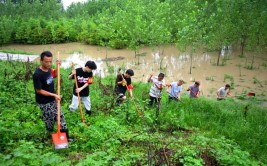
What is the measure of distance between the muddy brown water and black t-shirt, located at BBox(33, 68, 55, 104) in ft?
31.0

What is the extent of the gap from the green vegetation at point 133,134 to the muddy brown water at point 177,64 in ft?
18.8

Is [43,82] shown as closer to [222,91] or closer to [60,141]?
[60,141]

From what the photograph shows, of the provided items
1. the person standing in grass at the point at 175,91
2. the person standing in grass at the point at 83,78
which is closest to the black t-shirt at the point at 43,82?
the person standing in grass at the point at 83,78

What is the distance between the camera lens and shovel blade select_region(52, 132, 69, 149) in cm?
426

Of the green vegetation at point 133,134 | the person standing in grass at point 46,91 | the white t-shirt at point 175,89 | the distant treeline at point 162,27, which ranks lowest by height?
the green vegetation at point 133,134

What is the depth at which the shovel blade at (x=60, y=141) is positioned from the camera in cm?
426

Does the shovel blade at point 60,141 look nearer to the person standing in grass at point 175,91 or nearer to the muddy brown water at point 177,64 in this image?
the person standing in grass at point 175,91

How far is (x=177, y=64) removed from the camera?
1964 cm

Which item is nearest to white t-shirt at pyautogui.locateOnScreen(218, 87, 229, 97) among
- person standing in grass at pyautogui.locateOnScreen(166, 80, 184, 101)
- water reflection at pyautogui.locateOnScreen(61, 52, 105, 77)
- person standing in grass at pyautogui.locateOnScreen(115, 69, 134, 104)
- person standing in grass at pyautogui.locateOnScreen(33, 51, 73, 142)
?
person standing in grass at pyautogui.locateOnScreen(166, 80, 184, 101)

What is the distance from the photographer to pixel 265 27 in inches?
666

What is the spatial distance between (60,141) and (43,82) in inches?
41.8

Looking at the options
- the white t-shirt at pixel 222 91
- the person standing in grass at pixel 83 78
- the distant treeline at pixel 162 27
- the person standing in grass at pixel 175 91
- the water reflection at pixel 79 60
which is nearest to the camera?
the person standing in grass at pixel 83 78

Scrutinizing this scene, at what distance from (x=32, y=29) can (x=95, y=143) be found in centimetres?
2566

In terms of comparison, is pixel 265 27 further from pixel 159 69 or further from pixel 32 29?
pixel 32 29
